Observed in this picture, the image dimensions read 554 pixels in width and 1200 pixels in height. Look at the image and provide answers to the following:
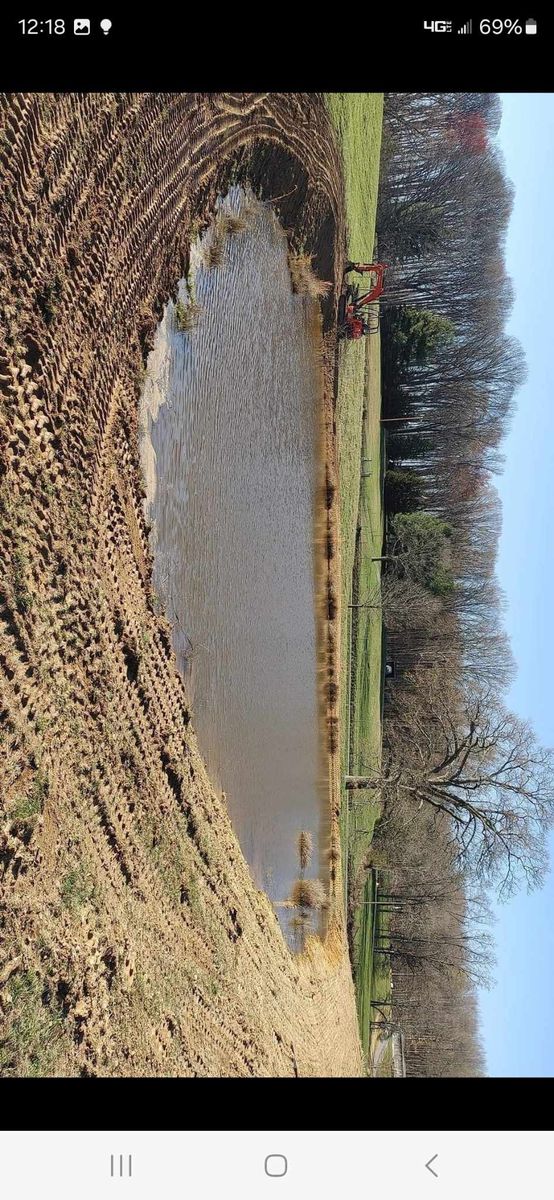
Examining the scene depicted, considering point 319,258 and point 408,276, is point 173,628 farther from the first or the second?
point 408,276

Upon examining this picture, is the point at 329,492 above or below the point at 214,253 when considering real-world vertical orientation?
above

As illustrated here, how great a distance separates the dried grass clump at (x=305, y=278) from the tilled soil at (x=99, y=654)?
158 inches

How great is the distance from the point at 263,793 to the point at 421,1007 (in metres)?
19.0

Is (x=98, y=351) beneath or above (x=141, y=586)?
above

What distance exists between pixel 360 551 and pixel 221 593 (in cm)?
1011

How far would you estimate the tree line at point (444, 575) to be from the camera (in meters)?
22.0

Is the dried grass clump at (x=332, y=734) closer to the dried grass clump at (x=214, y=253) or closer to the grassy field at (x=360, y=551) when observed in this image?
the grassy field at (x=360, y=551)

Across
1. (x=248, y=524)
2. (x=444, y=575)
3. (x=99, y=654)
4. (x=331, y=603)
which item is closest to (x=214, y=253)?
(x=248, y=524)

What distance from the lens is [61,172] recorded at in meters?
7.93

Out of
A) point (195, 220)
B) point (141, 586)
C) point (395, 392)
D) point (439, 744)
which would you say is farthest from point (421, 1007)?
point (195, 220)

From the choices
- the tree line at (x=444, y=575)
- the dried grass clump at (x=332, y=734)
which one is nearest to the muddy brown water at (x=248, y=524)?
the dried grass clump at (x=332, y=734)

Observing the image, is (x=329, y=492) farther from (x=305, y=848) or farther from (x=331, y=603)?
(x=305, y=848)

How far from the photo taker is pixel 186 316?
1152cm
